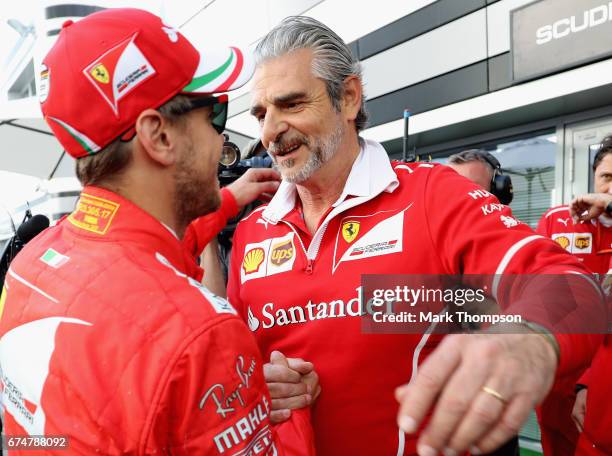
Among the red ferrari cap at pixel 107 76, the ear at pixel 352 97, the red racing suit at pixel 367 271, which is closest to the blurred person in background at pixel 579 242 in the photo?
the red racing suit at pixel 367 271

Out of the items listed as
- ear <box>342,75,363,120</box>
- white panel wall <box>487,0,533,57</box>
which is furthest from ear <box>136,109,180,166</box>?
white panel wall <box>487,0,533,57</box>

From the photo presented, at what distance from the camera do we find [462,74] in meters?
4.25

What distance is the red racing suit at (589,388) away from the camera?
1860mm

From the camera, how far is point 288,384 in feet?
3.68

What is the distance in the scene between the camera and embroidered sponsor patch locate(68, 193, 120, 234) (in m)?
0.87

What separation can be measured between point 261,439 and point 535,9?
3.89 m

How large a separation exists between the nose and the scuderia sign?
109 inches

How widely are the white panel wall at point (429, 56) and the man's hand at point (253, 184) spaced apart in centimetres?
254

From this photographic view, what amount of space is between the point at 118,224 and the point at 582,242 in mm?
2514

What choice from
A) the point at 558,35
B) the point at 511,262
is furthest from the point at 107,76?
the point at 558,35

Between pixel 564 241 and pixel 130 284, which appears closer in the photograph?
pixel 130 284

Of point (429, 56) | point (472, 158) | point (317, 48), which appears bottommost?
point (472, 158)

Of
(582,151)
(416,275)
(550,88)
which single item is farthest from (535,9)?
(416,275)

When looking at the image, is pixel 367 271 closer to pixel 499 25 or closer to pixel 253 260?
pixel 253 260
